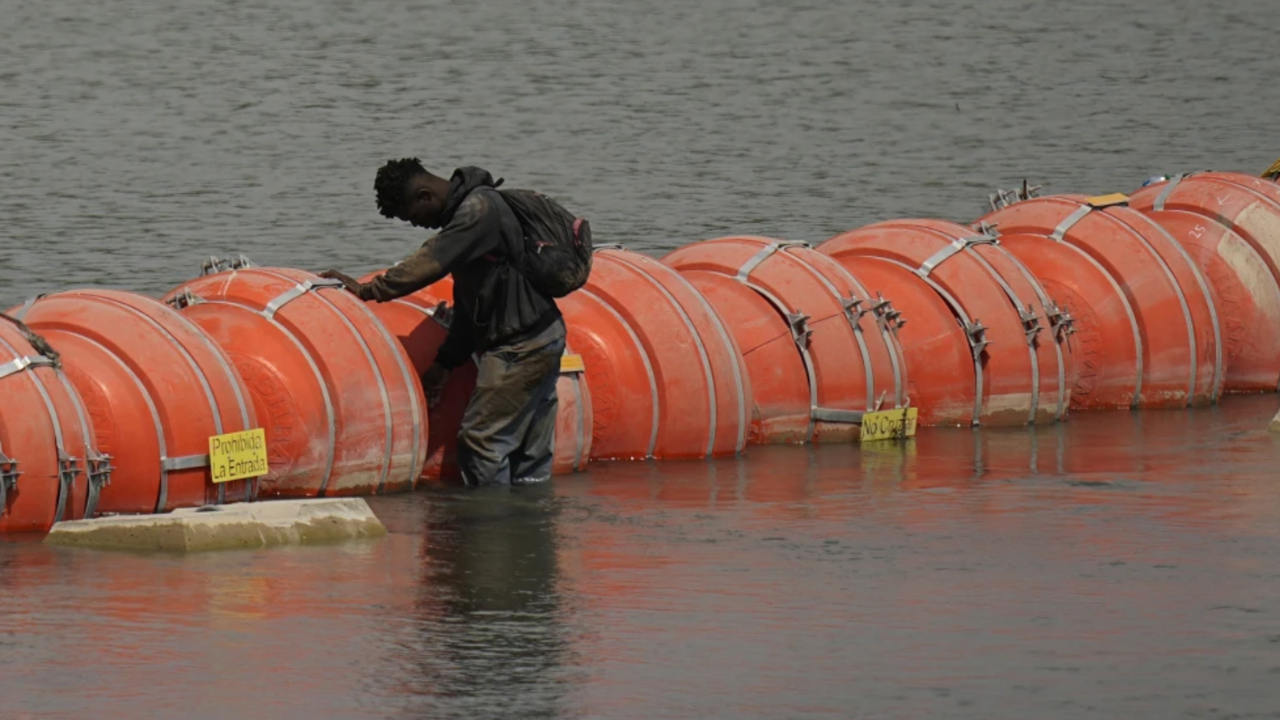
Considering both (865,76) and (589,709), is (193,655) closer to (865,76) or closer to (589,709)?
(589,709)

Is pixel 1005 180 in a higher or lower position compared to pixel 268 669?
higher

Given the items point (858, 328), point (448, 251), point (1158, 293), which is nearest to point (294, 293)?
point (448, 251)

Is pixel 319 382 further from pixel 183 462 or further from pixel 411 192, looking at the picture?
pixel 411 192

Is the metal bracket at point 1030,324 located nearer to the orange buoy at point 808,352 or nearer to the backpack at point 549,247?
the orange buoy at point 808,352

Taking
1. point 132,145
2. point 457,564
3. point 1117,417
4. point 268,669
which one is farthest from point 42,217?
point 268,669

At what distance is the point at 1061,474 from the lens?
1337 centimetres

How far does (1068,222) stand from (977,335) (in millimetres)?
1606

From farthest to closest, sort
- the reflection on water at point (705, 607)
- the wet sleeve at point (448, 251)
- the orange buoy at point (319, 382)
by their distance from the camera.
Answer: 1. the wet sleeve at point (448, 251)
2. the orange buoy at point (319, 382)
3. the reflection on water at point (705, 607)

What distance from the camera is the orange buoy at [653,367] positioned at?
13.6 meters

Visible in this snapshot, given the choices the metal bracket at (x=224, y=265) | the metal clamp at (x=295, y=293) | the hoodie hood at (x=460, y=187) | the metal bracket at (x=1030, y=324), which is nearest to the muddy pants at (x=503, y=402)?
the hoodie hood at (x=460, y=187)

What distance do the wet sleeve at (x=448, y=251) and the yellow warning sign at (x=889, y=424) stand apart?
2830 millimetres

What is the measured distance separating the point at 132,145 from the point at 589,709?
24.4 m

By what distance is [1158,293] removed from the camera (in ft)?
52.5

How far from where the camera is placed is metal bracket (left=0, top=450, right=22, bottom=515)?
36.2ft
